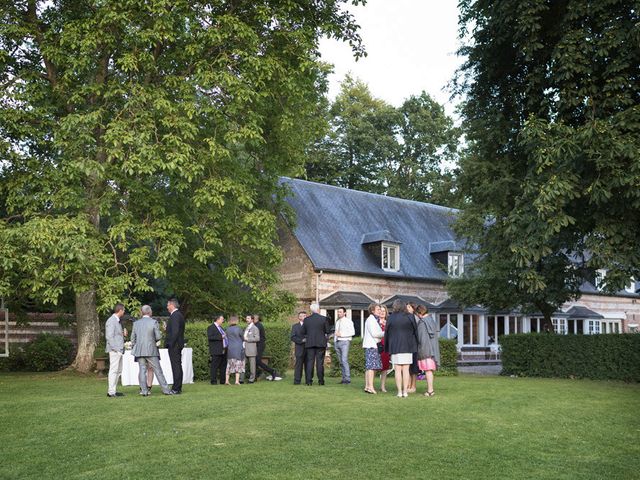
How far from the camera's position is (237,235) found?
64.1 ft

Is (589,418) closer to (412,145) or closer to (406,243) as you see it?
(406,243)

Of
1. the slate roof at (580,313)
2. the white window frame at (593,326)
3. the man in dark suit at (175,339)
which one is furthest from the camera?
the white window frame at (593,326)

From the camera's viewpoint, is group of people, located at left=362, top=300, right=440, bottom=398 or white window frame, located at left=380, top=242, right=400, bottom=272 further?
white window frame, located at left=380, top=242, right=400, bottom=272

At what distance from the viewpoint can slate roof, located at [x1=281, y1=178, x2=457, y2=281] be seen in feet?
108

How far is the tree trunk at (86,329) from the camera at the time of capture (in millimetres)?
20656

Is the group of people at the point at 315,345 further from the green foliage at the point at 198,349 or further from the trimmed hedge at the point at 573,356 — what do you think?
the trimmed hedge at the point at 573,356

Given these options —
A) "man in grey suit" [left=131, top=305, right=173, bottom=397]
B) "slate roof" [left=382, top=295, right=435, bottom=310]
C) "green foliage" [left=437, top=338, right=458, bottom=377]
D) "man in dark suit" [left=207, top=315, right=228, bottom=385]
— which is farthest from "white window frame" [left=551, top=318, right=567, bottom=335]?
"man in grey suit" [left=131, top=305, right=173, bottom=397]

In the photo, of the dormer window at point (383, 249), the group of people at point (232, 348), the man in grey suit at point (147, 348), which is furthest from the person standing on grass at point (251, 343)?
the dormer window at point (383, 249)

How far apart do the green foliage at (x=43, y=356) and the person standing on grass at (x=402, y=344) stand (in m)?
14.5

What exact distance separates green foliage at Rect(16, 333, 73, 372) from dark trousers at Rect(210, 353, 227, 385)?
8794mm

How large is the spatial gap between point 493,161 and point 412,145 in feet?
110

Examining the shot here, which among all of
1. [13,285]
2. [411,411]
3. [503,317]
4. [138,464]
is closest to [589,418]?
[411,411]

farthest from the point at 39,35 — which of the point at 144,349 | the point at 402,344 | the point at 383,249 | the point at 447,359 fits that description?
the point at 383,249

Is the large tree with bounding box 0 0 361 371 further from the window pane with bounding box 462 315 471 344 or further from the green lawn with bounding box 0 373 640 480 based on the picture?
A: the window pane with bounding box 462 315 471 344
